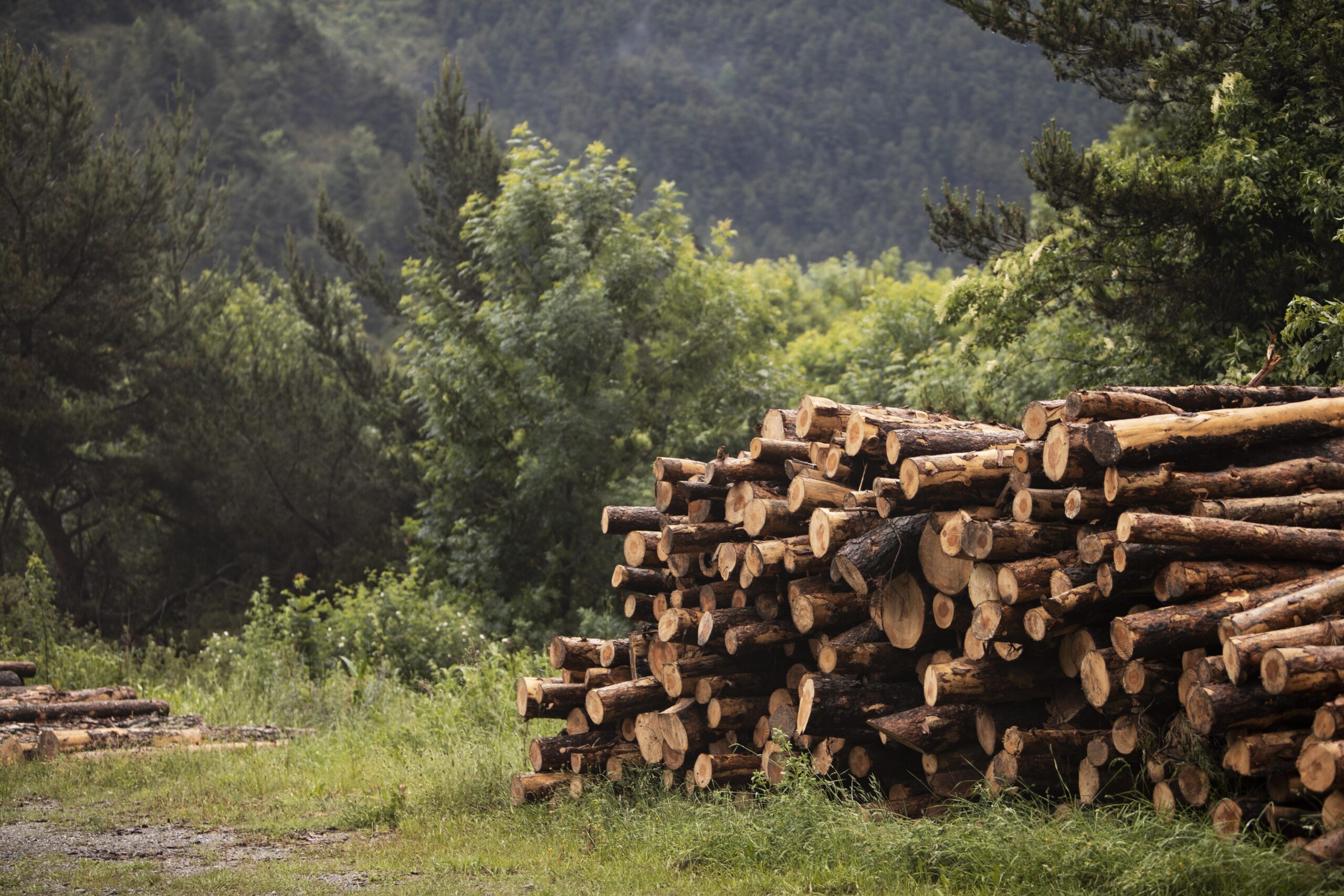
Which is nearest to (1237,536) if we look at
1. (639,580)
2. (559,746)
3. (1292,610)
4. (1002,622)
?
(1292,610)

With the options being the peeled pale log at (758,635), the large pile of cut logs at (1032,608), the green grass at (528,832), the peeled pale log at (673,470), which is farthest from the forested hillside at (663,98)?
the peeled pale log at (758,635)

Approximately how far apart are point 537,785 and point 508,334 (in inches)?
464

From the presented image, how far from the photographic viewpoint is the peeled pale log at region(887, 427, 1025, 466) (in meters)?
6.16

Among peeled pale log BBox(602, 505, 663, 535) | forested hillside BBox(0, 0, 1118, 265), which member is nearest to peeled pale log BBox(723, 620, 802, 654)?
peeled pale log BBox(602, 505, 663, 535)

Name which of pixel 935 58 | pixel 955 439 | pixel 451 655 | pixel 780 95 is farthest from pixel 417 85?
pixel 955 439

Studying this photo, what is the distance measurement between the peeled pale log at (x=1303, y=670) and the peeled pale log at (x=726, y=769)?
3.16 meters

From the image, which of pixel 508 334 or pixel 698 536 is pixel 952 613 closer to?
pixel 698 536

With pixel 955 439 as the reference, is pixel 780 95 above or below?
above

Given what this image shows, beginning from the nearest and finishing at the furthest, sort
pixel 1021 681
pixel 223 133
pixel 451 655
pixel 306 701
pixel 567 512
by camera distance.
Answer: pixel 1021 681 → pixel 306 701 → pixel 451 655 → pixel 567 512 → pixel 223 133

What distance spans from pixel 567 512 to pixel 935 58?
90032 mm

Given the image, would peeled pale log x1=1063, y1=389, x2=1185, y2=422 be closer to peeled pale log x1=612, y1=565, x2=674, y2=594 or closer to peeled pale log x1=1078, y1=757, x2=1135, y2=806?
peeled pale log x1=1078, y1=757, x2=1135, y2=806

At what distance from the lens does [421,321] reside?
797 inches

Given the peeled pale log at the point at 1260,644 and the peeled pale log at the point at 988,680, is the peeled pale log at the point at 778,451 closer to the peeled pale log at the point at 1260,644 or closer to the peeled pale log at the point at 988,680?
the peeled pale log at the point at 988,680

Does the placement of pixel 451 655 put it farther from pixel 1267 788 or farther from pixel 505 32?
pixel 505 32
